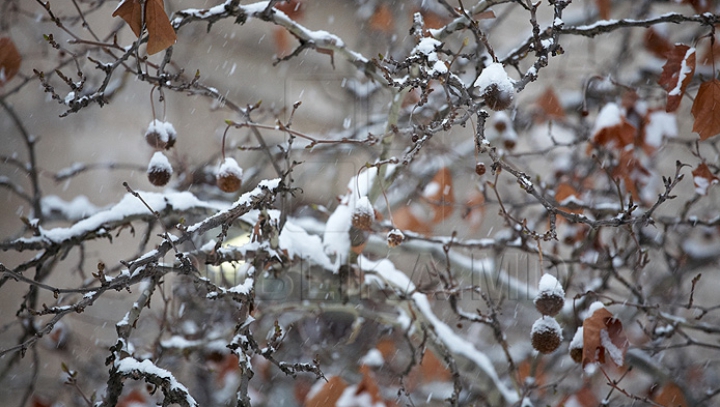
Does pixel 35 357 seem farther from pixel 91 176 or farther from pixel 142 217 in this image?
pixel 91 176

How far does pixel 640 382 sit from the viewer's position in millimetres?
5691

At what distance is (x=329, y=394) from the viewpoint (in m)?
3.01

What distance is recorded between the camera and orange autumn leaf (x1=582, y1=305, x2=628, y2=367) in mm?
1896

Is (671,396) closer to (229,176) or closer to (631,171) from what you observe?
(631,171)

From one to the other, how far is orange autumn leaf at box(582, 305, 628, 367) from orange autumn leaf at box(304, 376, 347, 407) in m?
1.46

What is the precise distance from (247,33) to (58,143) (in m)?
2.63

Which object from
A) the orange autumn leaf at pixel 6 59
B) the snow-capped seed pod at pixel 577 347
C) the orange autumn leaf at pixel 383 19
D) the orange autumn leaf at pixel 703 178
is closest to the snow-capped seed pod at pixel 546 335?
the snow-capped seed pod at pixel 577 347

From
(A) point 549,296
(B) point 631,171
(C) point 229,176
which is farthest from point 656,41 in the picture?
(C) point 229,176

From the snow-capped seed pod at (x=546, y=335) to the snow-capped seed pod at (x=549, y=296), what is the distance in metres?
0.07

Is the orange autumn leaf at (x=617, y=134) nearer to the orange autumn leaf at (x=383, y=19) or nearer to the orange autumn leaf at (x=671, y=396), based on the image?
the orange autumn leaf at (x=671, y=396)

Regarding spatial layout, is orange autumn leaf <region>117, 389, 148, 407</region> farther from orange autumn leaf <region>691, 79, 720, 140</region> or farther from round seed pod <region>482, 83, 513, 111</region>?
orange autumn leaf <region>691, 79, 720, 140</region>

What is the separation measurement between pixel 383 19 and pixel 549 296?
3593mm

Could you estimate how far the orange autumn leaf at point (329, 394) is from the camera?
3.01 metres

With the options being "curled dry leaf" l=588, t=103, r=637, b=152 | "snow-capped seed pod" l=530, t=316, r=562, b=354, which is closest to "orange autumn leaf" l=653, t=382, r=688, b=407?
"curled dry leaf" l=588, t=103, r=637, b=152
